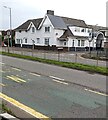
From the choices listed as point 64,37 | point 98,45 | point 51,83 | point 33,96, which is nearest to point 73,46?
point 64,37

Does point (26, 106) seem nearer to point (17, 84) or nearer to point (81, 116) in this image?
point (81, 116)

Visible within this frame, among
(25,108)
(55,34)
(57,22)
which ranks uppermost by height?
(57,22)

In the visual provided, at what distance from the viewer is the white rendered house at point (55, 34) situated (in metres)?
50.0

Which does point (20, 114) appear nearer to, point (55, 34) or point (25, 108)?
point (25, 108)

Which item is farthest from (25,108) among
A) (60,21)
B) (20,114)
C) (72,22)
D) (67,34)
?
(72,22)

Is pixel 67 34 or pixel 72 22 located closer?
pixel 67 34

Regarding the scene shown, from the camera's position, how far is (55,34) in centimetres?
4975

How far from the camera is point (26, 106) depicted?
8.68 metres

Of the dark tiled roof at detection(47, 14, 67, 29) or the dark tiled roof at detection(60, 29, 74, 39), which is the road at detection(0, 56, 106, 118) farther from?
the dark tiled roof at detection(47, 14, 67, 29)

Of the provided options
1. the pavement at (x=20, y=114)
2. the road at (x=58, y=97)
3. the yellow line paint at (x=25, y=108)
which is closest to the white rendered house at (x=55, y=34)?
the road at (x=58, y=97)

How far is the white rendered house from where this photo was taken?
50000 millimetres

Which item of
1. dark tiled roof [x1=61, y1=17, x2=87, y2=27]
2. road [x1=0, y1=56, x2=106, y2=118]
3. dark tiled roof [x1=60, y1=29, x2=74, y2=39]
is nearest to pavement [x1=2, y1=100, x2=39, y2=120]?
road [x1=0, y1=56, x2=106, y2=118]

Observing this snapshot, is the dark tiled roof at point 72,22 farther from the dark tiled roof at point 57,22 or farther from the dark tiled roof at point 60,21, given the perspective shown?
the dark tiled roof at point 57,22

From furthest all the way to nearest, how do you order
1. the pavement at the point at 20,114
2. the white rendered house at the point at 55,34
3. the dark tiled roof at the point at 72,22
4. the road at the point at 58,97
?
the dark tiled roof at the point at 72,22 → the white rendered house at the point at 55,34 → the road at the point at 58,97 → the pavement at the point at 20,114
